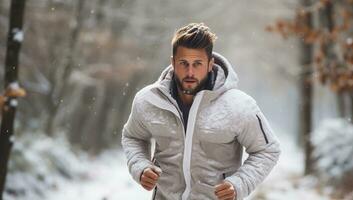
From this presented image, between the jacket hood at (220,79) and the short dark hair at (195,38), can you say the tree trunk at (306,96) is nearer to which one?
the jacket hood at (220,79)

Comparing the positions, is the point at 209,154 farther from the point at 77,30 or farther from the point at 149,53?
the point at 149,53

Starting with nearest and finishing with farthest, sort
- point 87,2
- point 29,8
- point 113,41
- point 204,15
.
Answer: point 29,8, point 87,2, point 113,41, point 204,15

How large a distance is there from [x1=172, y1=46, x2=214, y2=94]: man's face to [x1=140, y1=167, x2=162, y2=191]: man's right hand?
1.98 ft

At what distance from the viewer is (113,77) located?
26.6 metres

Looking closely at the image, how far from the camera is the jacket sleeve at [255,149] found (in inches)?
166

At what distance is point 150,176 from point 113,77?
22539 mm

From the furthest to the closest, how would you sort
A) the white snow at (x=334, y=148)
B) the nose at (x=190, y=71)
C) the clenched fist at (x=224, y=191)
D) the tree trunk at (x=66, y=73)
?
the tree trunk at (x=66, y=73)
the white snow at (x=334, y=148)
the nose at (x=190, y=71)
the clenched fist at (x=224, y=191)

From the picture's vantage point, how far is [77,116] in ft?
106

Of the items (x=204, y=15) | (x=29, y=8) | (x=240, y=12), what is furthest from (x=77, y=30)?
(x=240, y=12)

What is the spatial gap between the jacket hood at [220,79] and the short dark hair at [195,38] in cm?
21

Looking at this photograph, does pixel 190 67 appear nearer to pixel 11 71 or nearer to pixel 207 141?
pixel 207 141

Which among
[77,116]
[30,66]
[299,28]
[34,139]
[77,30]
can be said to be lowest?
[77,116]

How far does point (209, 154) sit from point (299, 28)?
9.55 metres

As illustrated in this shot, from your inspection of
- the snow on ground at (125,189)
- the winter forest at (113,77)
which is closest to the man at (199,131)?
the winter forest at (113,77)
